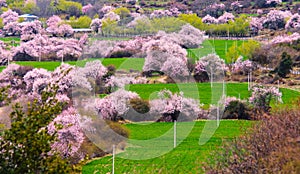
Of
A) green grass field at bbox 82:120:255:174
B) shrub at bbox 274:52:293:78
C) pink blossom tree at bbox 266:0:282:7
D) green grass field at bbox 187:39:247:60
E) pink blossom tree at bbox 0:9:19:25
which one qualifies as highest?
pink blossom tree at bbox 266:0:282:7

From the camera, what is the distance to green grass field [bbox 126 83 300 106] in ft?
109

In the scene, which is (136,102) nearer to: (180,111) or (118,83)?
(180,111)

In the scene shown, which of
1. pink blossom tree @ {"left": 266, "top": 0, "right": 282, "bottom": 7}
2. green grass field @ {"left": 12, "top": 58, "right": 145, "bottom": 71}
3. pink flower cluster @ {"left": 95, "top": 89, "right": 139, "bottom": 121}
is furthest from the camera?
pink blossom tree @ {"left": 266, "top": 0, "right": 282, "bottom": 7}

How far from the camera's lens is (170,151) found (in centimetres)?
2188

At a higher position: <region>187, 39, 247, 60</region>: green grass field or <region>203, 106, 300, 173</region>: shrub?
<region>203, 106, 300, 173</region>: shrub

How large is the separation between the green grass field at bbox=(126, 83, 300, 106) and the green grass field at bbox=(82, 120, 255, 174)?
5.37 m

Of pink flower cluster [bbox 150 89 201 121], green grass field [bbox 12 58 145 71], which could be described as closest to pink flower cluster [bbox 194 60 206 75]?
green grass field [bbox 12 58 145 71]

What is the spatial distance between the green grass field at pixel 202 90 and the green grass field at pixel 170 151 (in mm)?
5374

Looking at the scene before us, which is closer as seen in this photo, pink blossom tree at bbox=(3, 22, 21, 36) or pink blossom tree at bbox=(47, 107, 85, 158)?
pink blossom tree at bbox=(47, 107, 85, 158)

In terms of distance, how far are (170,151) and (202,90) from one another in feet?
48.3

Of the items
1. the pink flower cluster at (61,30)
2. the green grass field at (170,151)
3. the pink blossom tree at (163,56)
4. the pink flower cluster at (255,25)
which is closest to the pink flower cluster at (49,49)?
the pink blossom tree at (163,56)

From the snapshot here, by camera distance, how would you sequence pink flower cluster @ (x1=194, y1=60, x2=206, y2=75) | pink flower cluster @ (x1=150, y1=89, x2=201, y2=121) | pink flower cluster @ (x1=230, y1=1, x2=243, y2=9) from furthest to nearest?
pink flower cluster @ (x1=230, y1=1, x2=243, y2=9) < pink flower cluster @ (x1=194, y1=60, x2=206, y2=75) < pink flower cluster @ (x1=150, y1=89, x2=201, y2=121)

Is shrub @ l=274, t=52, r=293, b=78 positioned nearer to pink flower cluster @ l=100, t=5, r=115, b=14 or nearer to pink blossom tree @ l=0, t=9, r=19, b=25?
pink blossom tree @ l=0, t=9, r=19, b=25

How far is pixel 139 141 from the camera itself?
2378cm
